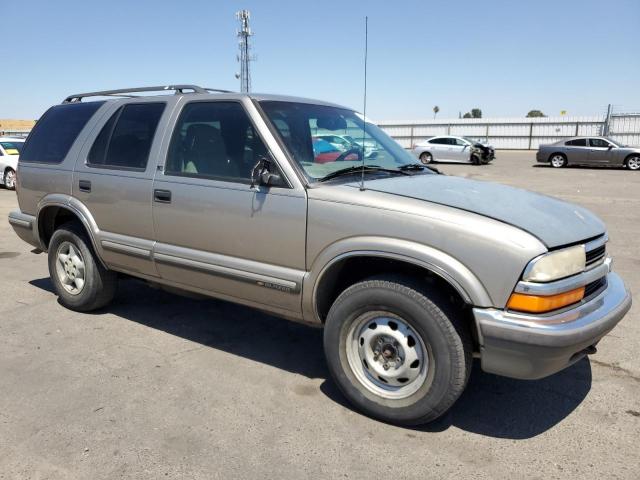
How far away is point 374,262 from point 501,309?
Result: 2.71ft

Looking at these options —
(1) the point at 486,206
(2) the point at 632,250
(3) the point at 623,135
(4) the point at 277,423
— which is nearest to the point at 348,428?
(4) the point at 277,423

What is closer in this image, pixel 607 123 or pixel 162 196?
pixel 162 196

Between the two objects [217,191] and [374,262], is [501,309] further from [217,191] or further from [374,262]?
[217,191]

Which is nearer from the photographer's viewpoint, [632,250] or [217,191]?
[217,191]

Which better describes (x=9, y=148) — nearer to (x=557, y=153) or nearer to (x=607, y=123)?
(x=557, y=153)

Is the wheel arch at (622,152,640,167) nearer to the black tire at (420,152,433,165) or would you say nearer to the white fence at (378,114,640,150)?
the black tire at (420,152,433,165)

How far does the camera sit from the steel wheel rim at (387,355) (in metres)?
2.93

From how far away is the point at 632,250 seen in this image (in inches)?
287

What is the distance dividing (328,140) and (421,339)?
1.67 meters

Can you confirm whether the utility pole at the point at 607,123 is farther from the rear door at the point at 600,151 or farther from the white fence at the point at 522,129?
the rear door at the point at 600,151

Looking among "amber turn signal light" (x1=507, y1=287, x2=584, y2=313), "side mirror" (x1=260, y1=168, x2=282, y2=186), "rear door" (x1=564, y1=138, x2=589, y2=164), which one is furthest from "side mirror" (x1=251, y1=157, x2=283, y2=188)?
"rear door" (x1=564, y1=138, x2=589, y2=164)

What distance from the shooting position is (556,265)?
2.63 meters

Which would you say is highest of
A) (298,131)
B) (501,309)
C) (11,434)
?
(298,131)

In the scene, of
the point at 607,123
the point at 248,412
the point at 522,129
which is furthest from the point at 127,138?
the point at 522,129
